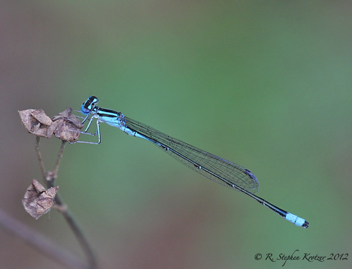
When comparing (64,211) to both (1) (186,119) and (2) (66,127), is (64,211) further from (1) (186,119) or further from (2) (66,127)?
(1) (186,119)

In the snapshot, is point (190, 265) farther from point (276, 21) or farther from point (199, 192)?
point (276, 21)

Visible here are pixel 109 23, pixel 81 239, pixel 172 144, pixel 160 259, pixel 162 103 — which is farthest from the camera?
pixel 109 23

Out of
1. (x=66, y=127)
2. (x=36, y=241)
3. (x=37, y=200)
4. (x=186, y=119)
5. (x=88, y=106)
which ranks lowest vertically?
(x=36, y=241)

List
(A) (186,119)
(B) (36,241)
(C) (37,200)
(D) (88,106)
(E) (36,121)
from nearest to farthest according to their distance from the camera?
(C) (37,200) < (E) (36,121) < (B) (36,241) < (D) (88,106) < (A) (186,119)

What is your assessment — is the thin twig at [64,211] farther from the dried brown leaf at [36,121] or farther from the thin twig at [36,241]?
the thin twig at [36,241]

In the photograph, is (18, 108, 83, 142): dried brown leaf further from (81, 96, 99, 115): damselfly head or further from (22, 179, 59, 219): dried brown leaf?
(81, 96, 99, 115): damselfly head

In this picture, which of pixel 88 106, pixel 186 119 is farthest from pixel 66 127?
pixel 186 119

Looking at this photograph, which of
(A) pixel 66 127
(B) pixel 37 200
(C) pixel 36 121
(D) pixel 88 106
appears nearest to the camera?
(B) pixel 37 200

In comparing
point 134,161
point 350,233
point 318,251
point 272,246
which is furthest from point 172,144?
point 350,233
